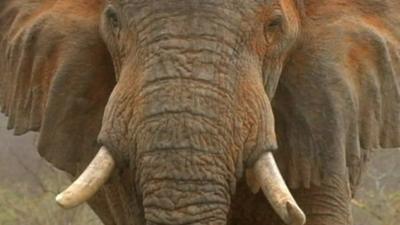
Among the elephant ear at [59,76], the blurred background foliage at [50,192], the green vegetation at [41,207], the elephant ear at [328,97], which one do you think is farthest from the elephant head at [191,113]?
the green vegetation at [41,207]

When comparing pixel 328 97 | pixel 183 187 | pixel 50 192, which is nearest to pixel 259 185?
pixel 183 187

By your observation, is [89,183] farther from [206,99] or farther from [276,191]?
[276,191]

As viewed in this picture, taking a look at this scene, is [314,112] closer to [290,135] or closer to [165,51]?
[290,135]

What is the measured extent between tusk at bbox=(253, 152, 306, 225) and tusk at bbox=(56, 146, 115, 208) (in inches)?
16.5

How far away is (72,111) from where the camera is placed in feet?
17.4

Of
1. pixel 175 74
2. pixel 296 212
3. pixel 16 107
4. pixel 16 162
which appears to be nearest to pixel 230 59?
pixel 175 74

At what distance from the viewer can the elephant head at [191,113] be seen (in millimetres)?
4531

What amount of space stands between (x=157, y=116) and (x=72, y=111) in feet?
2.60

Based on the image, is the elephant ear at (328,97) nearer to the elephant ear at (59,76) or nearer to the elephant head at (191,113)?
the elephant head at (191,113)

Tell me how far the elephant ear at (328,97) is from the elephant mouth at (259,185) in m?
0.40

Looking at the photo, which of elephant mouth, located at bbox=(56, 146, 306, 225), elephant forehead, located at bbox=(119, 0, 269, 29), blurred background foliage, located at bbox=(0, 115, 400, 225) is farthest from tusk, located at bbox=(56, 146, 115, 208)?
blurred background foliage, located at bbox=(0, 115, 400, 225)

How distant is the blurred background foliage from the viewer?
1225 cm

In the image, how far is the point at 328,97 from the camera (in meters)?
5.08

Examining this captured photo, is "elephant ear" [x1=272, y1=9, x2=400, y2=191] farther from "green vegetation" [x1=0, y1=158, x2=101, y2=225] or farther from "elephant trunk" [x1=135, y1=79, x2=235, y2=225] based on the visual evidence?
"green vegetation" [x1=0, y1=158, x2=101, y2=225]
